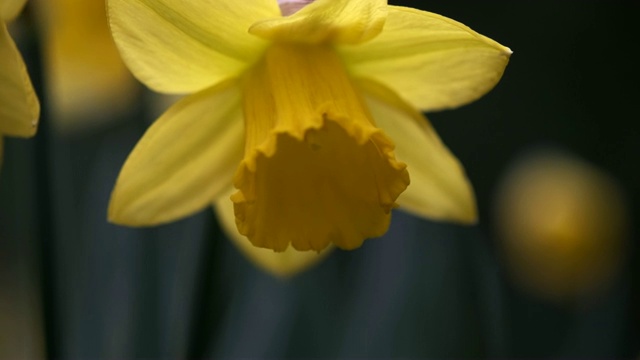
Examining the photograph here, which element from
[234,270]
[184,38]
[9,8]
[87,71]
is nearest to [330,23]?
[184,38]

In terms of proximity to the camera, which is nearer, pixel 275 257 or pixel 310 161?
pixel 310 161

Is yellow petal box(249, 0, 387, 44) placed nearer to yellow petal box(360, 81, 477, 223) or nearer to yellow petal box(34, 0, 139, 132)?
yellow petal box(360, 81, 477, 223)

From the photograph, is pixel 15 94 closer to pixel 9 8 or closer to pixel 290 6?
pixel 9 8

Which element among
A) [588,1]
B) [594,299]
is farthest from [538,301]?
[588,1]

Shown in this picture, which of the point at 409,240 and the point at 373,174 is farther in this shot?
the point at 409,240

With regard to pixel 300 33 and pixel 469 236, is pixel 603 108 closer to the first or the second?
pixel 469 236
